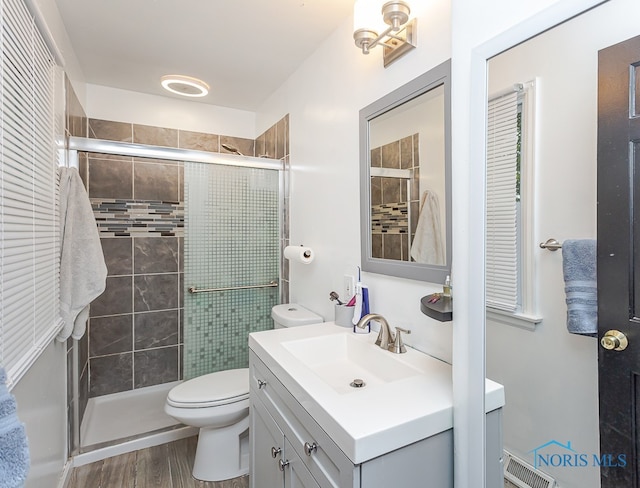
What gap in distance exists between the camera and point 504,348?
79cm

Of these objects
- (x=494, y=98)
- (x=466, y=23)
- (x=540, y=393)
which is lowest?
(x=540, y=393)

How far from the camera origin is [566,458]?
2.18 feet

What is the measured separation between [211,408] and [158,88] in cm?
239

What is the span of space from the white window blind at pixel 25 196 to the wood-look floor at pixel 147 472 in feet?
3.06

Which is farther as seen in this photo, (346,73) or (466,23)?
(346,73)

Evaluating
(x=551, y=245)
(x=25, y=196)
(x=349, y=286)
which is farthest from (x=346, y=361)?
(x=25, y=196)

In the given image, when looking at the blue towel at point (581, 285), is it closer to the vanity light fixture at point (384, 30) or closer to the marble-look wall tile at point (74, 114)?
the vanity light fixture at point (384, 30)

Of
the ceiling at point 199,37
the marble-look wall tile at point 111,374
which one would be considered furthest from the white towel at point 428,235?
the marble-look wall tile at point 111,374

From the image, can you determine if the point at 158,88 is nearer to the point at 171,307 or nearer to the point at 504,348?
the point at 171,307

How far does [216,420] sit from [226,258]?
1.02m

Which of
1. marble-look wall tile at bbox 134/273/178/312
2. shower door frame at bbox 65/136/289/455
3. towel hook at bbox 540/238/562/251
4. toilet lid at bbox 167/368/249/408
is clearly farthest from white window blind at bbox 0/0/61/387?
towel hook at bbox 540/238/562/251

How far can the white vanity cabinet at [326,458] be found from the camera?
79cm

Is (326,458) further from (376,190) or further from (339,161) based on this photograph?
(339,161)

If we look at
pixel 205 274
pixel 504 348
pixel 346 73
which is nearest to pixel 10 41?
pixel 346 73
